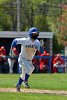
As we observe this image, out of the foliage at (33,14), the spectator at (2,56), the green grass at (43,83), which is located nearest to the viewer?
the green grass at (43,83)

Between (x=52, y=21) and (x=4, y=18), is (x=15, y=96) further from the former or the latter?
(x=52, y=21)

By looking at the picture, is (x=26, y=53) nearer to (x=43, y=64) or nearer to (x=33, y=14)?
(x=43, y=64)

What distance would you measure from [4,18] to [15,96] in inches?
1753

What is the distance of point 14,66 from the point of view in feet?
81.3

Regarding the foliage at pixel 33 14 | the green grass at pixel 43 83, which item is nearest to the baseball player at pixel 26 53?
the green grass at pixel 43 83

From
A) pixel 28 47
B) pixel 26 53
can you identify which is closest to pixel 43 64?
pixel 26 53

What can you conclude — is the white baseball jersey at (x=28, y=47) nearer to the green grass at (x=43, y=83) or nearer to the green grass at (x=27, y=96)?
the green grass at (x=43, y=83)

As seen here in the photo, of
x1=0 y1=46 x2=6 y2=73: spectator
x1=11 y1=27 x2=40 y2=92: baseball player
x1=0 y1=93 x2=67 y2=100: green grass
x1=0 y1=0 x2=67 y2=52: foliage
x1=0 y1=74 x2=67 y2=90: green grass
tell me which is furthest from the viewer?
x1=0 y1=0 x2=67 y2=52: foliage

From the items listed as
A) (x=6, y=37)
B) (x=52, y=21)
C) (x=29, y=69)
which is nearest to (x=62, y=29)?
(x=52, y=21)

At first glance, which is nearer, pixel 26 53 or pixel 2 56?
pixel 26 53

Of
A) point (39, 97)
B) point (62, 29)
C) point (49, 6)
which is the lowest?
point (62, 29)

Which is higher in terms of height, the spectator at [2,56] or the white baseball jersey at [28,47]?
the white baseball jersey at [28,47]

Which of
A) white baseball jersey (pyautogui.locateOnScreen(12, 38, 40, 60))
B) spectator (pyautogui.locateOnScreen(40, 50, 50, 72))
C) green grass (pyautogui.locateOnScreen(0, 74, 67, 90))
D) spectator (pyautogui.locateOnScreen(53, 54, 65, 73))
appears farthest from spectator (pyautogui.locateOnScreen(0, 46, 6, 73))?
white baseball jersey (pyautogui.locateOnScreen(12, 38, 40, 60))

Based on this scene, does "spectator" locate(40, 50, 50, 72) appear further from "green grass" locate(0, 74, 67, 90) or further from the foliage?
the foliage
